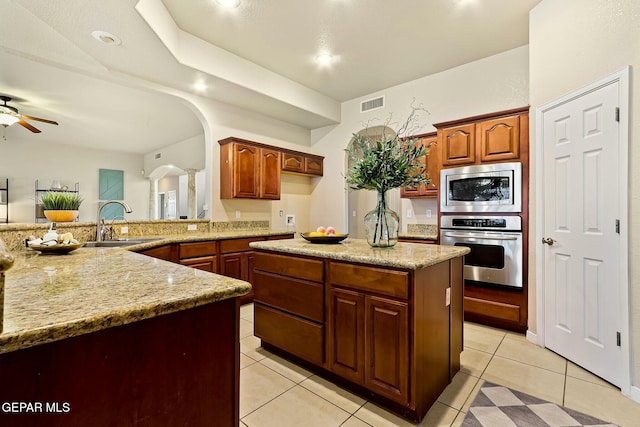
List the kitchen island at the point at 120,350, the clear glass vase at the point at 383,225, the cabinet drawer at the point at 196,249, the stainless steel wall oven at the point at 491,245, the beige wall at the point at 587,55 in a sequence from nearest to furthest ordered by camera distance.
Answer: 1. the kitchen island at the point at 120,350
2. the beige wall at the point at 587,55
3. the clear glass vase at the point at 383,225
4. the stainless steel wall oven at the point at 491,245
5. the cabinet drawer at the point at 196,249

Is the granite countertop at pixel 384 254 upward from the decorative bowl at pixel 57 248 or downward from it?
downward

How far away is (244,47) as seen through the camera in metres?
3.53

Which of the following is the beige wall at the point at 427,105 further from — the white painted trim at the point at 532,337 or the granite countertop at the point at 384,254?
the granite countertop at the point at 384,254

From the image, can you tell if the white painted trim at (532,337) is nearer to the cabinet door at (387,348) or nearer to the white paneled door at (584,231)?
the white paneled door at (584,231)

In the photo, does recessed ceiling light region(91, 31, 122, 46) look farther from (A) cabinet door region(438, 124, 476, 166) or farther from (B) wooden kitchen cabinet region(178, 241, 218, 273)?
(A) cabinet door region(438, 124, 476, 166)

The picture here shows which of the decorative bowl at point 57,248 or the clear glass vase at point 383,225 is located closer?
the decorative bowl at point 57,248

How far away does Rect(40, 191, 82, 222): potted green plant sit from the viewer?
240 cm

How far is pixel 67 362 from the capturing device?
707 millimetres

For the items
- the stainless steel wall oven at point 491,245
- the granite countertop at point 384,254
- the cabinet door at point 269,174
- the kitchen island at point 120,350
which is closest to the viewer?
the kitchen island at point 120,350

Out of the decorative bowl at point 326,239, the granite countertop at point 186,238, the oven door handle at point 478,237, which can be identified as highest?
the decorative bowl at point 326,239

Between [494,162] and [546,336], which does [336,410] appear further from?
[494,162]

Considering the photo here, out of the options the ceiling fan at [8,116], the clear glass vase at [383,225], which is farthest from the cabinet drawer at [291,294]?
the ceiling fan at [8,116]

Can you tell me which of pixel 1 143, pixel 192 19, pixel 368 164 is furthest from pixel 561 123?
pixel 1 143

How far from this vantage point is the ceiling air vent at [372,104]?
4.75 m
